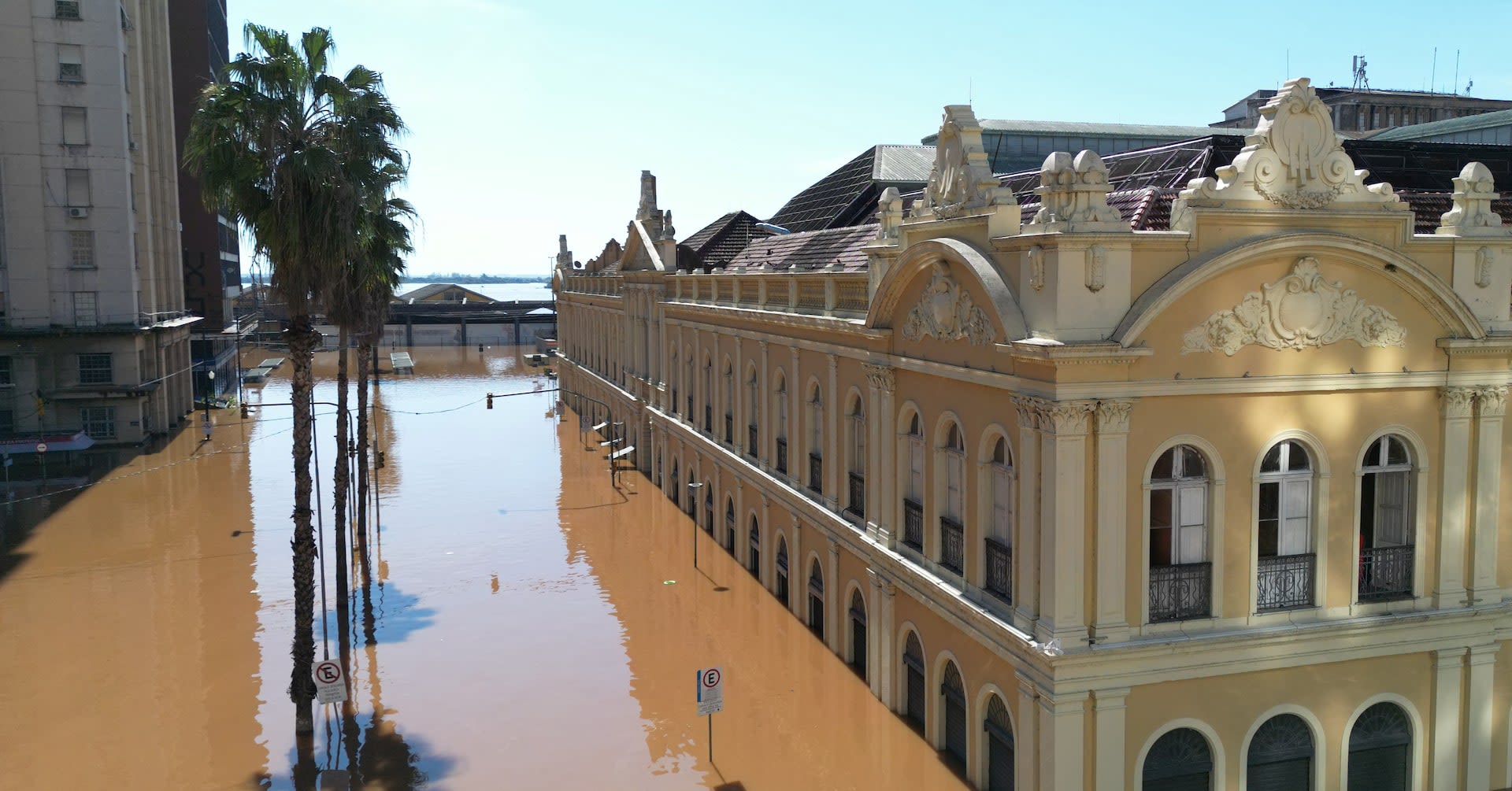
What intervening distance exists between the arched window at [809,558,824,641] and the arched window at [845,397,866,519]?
292 cm

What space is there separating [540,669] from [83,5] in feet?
147

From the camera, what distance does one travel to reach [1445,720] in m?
17.5

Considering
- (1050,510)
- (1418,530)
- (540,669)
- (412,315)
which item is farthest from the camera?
(412,315)

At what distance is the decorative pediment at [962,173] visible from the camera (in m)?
17.6

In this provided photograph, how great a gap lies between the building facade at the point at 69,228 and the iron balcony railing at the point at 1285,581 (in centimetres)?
5284

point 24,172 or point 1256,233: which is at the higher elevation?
point 24,172

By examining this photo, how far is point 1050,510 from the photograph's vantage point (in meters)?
15.6

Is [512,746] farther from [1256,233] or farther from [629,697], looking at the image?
[1256,233]

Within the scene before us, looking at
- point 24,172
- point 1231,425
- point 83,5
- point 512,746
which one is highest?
point 83,5

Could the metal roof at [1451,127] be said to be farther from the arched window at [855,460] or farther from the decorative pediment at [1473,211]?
the arched window at [855,460]

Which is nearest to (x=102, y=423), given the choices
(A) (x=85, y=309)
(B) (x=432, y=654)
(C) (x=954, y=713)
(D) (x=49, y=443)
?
(A) (x=85, y=309)

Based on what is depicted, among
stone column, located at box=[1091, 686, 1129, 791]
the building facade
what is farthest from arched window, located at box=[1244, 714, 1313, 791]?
the building facade

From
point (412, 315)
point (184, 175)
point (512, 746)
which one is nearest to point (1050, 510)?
point (512, 746)

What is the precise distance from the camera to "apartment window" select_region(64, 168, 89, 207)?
53688 millimetres
